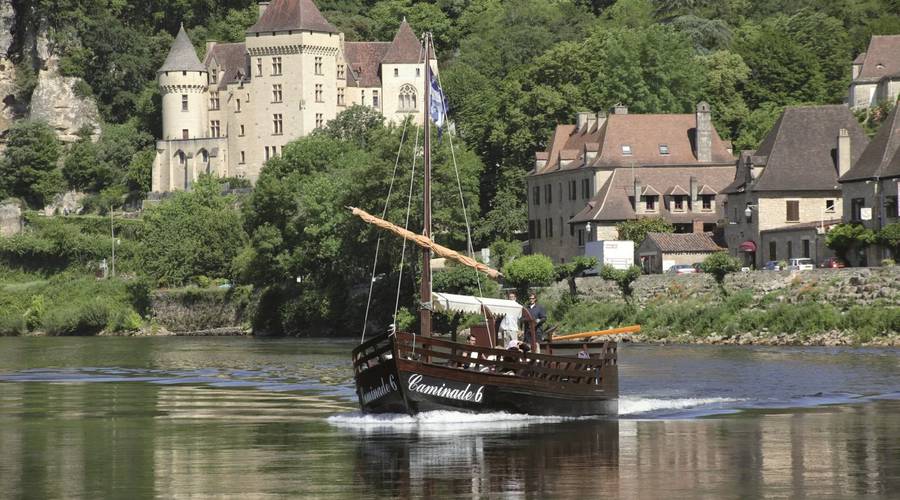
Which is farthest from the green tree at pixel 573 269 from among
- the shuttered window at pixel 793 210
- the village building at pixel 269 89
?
the village building at pixel 269 89

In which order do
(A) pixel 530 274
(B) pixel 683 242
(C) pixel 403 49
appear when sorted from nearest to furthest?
(A) pixel 530 274, (B) pixel 683 242, (C) pixel 403 49

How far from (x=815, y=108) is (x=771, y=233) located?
23.3 ft

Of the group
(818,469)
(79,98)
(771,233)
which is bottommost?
(818,469)

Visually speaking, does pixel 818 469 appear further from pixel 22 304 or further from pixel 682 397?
pixel 22 304

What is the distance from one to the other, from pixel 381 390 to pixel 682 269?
182 feet

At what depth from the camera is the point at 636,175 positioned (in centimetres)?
11044

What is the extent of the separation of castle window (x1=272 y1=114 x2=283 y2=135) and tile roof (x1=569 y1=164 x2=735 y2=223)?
220ft

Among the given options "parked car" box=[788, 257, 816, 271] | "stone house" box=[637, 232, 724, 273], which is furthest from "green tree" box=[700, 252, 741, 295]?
"stone house" box=[637, 232, 724, 273]

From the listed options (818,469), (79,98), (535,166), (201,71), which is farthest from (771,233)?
(79,98)

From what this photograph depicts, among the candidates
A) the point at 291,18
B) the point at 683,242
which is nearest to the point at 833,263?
the point at 683,242

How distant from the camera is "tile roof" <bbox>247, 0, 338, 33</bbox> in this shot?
171 metres

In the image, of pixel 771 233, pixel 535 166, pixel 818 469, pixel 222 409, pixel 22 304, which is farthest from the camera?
pixel 22 304

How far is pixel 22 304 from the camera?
136500mm

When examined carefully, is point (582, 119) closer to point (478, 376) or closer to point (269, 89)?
point (269, 89)
